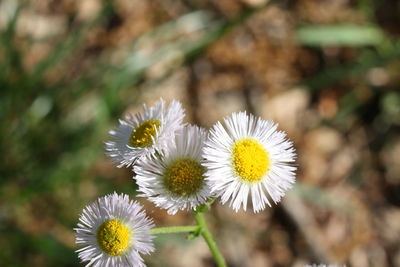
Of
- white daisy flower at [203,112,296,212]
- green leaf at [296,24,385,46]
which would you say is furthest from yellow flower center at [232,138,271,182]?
green leaf at [296,24,385,46]

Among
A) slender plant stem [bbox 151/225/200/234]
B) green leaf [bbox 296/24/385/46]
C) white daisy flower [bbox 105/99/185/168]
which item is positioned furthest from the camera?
green leaf [bbox 296/24/385/46]

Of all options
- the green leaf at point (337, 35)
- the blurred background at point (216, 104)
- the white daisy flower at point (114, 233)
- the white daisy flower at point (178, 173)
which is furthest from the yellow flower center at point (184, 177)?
the green leaf at point (337, 35)

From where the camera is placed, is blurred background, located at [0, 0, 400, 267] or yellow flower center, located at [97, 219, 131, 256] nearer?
yellow flower center, located at [97, 219, 131, 256]

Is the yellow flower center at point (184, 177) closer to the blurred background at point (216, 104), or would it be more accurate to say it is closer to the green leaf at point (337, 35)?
the blurred background at point (216, 104)

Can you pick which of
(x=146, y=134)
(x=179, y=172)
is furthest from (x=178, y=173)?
(x=146, y=134)

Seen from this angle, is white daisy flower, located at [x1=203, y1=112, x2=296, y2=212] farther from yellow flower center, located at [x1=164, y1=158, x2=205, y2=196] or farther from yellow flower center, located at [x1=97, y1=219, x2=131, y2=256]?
yellow flower center, located at [x1=97, y1=219, x2=131, y2=256]

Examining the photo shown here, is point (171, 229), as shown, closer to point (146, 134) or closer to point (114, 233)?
point (114, 233)

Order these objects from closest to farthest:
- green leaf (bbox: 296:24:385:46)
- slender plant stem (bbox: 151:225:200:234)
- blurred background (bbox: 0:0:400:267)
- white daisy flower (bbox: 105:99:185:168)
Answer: slender plant stem (bbox: 151:225:200:234), white daisy flower (bbox: 105:99:185:168), blurred background (bbox: 0:0:400:267), green leaf (bbox: 296:24:385:46)

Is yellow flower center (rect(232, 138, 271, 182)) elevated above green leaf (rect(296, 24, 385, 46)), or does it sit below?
below
